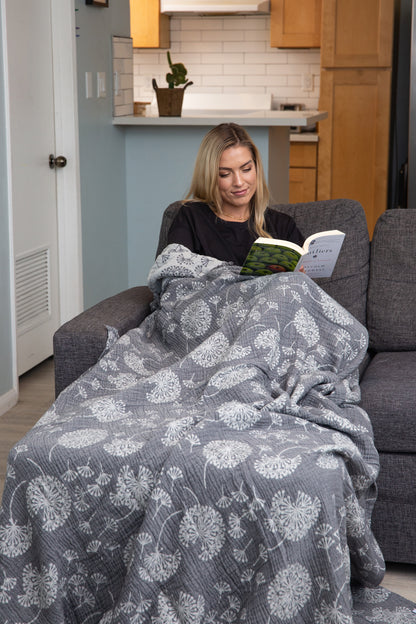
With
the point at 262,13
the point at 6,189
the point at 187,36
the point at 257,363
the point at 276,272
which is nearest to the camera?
the point at 257,363

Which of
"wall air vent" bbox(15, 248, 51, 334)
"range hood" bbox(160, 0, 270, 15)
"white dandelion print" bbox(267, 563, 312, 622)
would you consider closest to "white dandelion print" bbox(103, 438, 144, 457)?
"white dandelion print" bbox(267, 563, 312, 622)

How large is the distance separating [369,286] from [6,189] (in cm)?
149

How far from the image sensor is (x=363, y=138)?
18.5 ft

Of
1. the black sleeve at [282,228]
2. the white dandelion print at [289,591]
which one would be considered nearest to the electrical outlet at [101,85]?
the black sleeve at [282,228]

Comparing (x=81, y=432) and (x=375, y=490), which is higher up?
(x=81, y=432)

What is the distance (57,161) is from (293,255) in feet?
6.73

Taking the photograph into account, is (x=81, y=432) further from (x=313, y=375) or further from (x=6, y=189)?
(x=6, y=189)

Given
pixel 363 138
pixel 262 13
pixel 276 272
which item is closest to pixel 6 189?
pixel 276 272

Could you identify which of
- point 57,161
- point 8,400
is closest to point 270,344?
point 8,400

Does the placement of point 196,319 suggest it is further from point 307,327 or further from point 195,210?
point 195,210

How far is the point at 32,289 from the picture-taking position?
3.73m

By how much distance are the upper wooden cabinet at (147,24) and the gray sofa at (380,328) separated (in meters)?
3.86

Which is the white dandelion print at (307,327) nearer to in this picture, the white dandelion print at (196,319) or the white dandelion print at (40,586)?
the white dandelion print at (196,319)

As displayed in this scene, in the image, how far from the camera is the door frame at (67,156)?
12.4 feet
